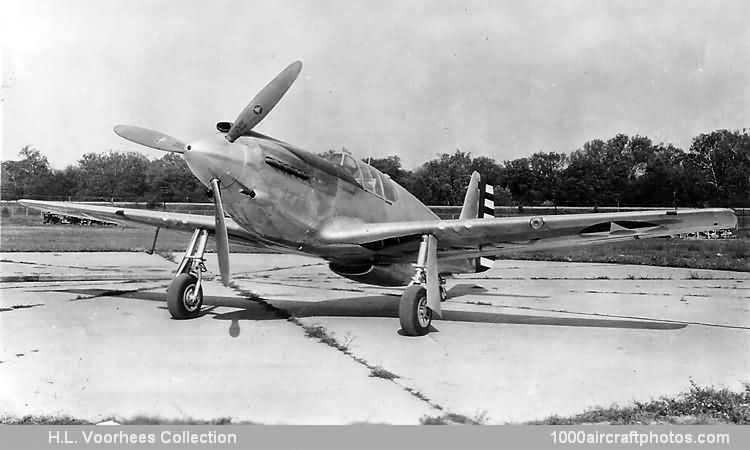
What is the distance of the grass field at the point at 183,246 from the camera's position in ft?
63.7

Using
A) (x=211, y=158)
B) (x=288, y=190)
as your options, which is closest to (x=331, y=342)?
(x=288, y=190)

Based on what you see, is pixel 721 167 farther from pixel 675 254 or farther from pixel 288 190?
pixel 288 190

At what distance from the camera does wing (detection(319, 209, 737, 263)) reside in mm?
6895

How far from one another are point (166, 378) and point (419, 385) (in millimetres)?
2175

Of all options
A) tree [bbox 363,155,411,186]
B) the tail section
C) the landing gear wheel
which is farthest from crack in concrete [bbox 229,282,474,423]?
tree [bbox 363,155,411,186]

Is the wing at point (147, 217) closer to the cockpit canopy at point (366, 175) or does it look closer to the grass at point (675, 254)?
the cockpit canopy at point (366, 175)

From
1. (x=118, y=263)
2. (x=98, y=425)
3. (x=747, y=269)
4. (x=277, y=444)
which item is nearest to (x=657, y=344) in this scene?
(x=277, y=444)

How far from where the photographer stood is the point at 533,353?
240 inches

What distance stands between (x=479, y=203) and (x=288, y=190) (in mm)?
5898

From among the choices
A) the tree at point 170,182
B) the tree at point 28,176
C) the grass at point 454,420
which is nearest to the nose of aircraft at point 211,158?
the grass at point 454,420

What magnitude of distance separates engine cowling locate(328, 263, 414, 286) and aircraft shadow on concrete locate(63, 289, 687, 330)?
493 mm

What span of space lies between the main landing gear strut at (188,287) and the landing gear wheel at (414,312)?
3.01 m

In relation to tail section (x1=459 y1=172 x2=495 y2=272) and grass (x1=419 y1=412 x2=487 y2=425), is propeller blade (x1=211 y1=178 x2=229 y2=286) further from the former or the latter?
tail section (x1=459 y1=172 x2=495 y2=272)

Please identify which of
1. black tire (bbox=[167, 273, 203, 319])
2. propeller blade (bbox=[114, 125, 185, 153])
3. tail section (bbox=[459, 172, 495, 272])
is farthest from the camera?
tail section (bbox=[459, 172, 495, 272])
